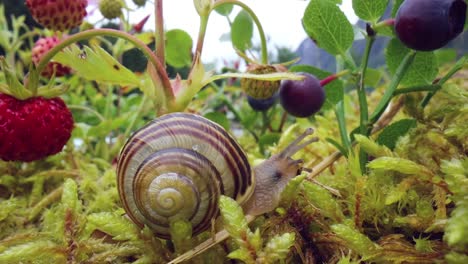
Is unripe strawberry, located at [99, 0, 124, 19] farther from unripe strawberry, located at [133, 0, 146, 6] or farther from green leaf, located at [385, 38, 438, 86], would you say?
green leaf, located at [385, 38, 438, 86]

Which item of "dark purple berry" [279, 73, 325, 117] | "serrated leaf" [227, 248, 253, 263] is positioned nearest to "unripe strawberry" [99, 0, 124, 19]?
"dark purple berry" [279, 73, 325, 117]

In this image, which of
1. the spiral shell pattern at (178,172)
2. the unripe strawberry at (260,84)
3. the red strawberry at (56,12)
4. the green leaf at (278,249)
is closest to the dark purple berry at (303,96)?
the unripe strawberry at (260,84)

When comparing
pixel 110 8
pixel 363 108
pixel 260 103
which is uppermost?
pixel 110 8

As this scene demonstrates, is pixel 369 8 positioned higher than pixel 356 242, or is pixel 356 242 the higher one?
pixel 369 8

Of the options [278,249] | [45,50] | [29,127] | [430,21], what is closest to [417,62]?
[430,21]

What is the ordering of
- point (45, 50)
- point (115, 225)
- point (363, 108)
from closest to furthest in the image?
point (115, 225) → point (363, 108) → point (45, 50)

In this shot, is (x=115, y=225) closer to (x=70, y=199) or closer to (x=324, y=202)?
(x=70, y=199)
